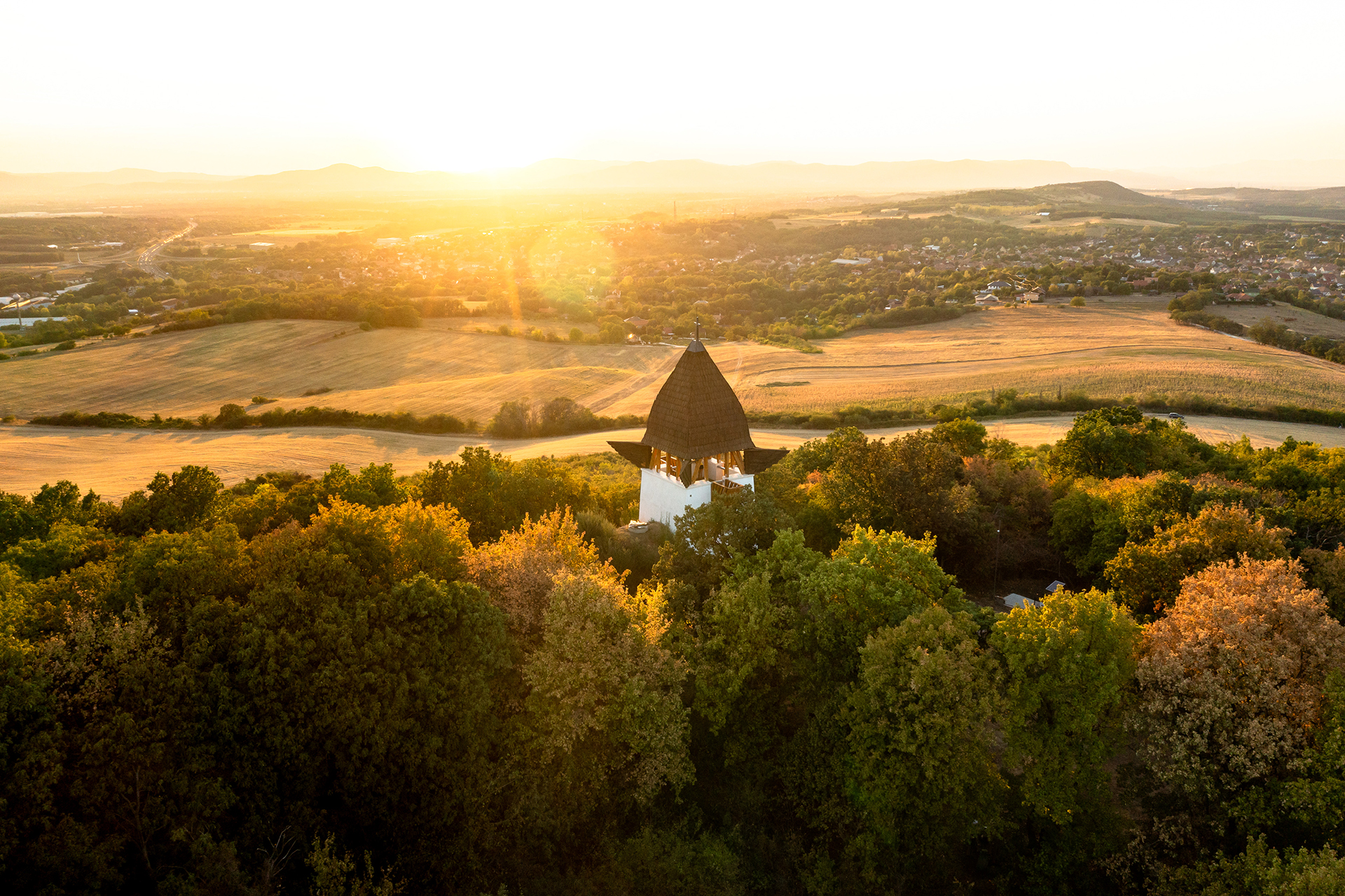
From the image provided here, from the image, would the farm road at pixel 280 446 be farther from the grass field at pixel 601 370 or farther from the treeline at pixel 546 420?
the grass field at pixel 601 370

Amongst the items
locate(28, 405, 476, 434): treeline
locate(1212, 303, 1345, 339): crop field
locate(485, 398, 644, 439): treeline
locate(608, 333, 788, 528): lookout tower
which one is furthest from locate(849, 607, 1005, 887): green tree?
locate(1212, 303, 1345, 339): crop field

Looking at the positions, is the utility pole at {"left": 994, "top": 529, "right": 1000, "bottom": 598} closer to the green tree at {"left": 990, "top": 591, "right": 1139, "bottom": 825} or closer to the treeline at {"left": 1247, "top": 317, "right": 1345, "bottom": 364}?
A: the green tree at {"left": 990, "top": 591, "right": 1139, "bottom": 825}

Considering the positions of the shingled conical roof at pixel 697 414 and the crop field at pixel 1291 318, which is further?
the crop field at pixel 1291 318

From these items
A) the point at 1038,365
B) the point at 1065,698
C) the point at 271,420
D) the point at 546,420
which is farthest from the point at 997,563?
the point at 1038,365

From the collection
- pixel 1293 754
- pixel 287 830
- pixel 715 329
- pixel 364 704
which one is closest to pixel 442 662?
pixel 364 704

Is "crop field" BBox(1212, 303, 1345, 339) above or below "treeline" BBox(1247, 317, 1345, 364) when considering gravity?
above

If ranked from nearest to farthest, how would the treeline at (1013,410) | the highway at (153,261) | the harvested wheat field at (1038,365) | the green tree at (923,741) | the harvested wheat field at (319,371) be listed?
the green tree at (923,741) < the treeline at (1013,410) < the harvested wheat field at (319,371) < the harvested wheat field at (1038,365) < the highway at (153,261)

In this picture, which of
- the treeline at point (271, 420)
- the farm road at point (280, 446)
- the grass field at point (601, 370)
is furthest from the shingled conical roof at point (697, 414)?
the grass field at point (601, 370)

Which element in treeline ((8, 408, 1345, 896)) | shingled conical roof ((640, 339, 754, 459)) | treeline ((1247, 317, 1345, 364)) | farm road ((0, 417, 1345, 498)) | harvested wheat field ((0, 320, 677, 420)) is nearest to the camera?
treeline ((8, 408, 1345, 896))
